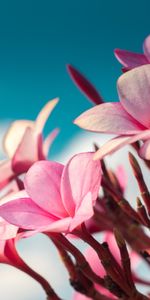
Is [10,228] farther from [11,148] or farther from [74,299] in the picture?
[11,148]

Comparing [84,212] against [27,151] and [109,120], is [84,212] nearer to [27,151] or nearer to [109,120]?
[109,120]

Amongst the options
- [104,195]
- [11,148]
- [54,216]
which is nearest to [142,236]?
[104,195]

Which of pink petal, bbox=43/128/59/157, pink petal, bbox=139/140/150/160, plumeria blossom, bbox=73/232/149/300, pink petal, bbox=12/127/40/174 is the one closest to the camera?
pink petal, bbox=139/140/150/160

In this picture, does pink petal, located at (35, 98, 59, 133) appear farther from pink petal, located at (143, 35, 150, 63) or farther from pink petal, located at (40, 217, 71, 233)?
pink petal, located at (40, 217, 71, 233)

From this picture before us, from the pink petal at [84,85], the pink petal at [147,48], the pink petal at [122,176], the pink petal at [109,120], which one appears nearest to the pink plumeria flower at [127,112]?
the pink petal at [109,120]

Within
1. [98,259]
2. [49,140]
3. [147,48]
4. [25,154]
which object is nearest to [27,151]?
[25,154]

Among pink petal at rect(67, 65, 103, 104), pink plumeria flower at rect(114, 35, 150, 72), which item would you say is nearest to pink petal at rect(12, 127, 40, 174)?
pink petal at rect(67, 65, 103, 104)
